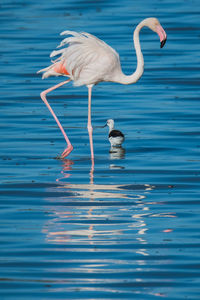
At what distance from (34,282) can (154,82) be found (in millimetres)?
10209

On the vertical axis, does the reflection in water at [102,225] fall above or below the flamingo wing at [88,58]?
below

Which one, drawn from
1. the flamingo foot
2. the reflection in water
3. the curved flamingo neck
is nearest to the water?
the reflection in water

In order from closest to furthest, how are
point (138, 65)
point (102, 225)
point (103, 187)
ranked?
point (102, 225) < point (103, 187) < point (138, 65)

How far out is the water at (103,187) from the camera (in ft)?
22.4

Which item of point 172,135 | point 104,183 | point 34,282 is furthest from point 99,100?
point 34,282

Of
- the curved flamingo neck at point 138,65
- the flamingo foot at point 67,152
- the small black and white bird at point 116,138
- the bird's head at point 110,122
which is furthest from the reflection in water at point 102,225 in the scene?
the bird's head at point 110,122

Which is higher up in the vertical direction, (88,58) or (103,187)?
(88,58)

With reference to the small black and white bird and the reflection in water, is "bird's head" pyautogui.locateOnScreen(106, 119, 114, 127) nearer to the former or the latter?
the small black and white bird

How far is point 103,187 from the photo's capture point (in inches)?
378

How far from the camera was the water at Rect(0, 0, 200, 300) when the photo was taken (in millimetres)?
6812

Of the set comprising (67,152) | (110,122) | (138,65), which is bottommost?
(67,152)

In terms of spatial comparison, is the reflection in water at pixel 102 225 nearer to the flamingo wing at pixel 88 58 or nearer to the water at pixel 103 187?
the water at pixel 103 187

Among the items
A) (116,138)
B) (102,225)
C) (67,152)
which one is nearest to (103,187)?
(102,225)

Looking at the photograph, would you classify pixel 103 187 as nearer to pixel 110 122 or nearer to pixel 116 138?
pixel 116 138
